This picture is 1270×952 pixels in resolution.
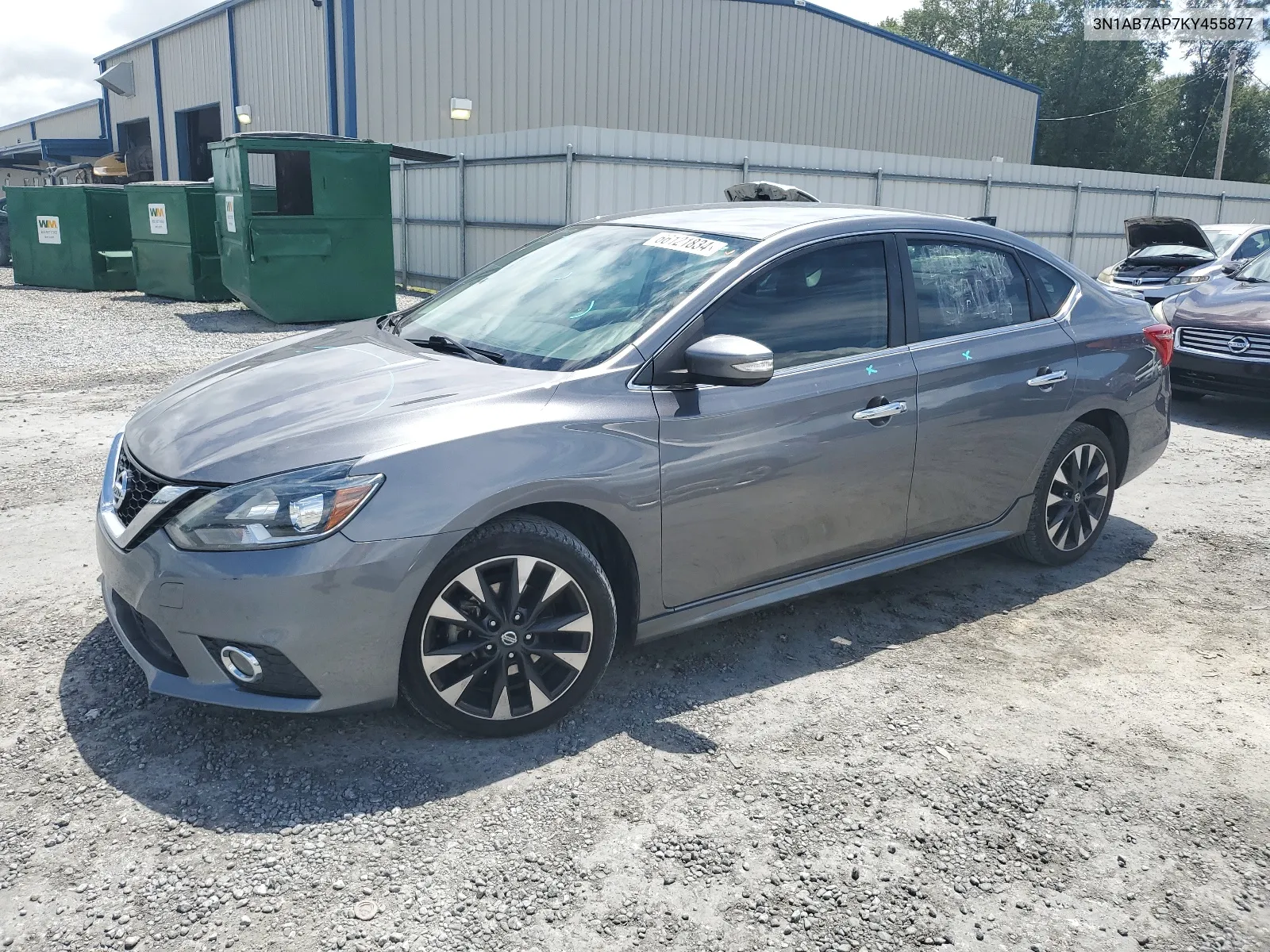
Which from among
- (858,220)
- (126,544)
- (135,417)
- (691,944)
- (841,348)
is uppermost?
(858,220)

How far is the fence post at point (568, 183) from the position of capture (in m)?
13.8

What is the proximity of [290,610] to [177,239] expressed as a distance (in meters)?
13.4

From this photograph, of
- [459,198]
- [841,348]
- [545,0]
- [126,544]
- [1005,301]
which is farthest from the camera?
[545,0]

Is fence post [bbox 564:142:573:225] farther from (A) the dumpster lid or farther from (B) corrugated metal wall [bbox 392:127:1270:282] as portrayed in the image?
(A) the dumpster lid

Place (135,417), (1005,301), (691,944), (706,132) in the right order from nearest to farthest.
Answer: (691,944)
(135,417)
(1005,301)
(706,132)

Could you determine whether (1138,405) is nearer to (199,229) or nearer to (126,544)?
(126,544)

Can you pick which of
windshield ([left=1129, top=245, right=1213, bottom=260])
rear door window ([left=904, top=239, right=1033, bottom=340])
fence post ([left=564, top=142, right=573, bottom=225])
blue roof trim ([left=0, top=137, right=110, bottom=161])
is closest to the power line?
blue roof trim ([left=0, top=137, right=110, bottom=161])

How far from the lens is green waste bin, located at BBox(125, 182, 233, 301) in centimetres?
1422

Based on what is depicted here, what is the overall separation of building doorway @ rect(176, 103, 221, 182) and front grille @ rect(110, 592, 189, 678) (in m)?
31.5

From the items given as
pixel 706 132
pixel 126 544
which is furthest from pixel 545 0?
pixel 126 544

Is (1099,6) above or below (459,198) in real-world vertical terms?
above

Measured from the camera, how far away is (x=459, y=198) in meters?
16.7

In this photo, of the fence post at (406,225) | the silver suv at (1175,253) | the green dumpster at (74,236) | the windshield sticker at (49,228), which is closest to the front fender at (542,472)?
the silver suv at (1175,253)

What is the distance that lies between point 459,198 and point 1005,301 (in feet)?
43.9
